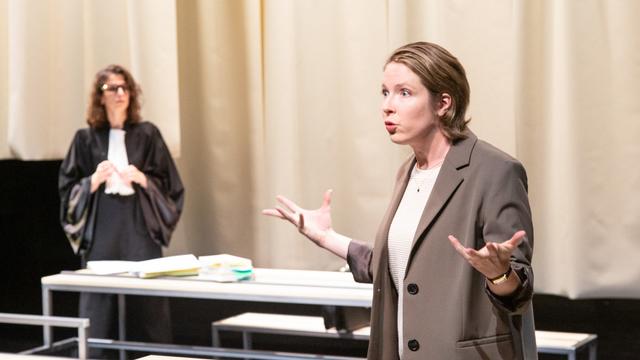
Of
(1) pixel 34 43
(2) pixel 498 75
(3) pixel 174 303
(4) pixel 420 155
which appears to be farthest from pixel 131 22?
(4) pixel 420 155

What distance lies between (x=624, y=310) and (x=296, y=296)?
6.19ft

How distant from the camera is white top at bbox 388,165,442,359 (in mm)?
2207

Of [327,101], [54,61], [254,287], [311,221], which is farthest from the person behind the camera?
[54,61]

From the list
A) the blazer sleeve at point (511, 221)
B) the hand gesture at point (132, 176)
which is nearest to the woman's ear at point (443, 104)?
the blazer sleeve at point (511, 221)

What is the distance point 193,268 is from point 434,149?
214cm

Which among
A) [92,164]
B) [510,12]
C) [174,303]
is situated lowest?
[174,303]

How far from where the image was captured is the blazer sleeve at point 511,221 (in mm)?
2049

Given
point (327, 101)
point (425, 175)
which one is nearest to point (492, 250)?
point (425, 175)

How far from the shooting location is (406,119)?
2236 mm

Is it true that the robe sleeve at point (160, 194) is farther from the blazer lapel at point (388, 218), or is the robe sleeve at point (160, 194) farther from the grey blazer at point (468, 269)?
the grey blazer at point (468, 269)

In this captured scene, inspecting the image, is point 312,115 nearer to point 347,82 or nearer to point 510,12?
point 347,82

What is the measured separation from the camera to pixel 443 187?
2170 millimetres

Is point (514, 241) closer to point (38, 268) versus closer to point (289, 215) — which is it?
point (289, 215)

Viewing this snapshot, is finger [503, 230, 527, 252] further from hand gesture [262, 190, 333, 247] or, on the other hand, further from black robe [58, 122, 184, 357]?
black robe [58, 122, 184, 357]
